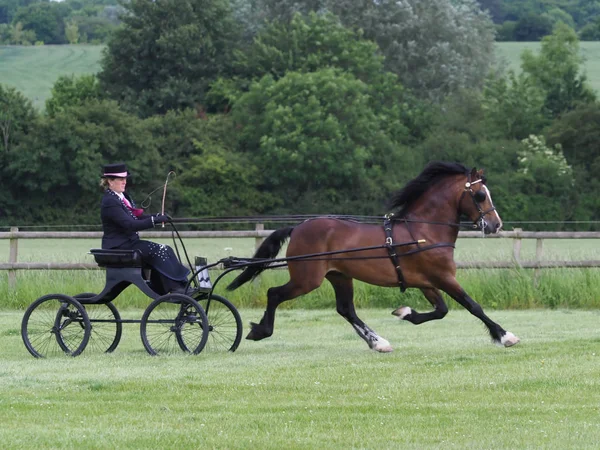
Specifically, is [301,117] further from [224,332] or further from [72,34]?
[72,34]

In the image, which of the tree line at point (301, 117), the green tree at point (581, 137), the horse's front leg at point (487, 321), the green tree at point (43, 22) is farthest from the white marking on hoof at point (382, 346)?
the green tree at point (43, 22)

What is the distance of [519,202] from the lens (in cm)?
5222

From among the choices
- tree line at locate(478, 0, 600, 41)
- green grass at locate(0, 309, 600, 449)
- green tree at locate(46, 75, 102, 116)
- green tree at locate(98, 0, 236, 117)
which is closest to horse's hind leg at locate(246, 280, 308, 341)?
green grass at locate(0, 309, 600, 449)

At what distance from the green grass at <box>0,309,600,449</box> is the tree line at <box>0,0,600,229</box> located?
35.7 metres

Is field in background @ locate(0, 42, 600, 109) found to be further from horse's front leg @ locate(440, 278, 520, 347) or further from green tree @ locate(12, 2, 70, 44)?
horse's front leg @ locate(440, 278, 520, 347)

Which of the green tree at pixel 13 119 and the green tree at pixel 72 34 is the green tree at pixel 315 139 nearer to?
the green tree at pixel 13 119

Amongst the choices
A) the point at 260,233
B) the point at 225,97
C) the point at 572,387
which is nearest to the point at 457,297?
the point at 572,387

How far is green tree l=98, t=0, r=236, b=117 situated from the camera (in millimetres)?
58812

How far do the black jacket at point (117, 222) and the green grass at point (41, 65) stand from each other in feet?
226

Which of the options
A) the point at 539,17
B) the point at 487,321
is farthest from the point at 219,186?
the point at 539,17

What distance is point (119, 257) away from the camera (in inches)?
421

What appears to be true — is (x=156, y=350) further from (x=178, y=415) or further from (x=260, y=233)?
(x=260, y=233)

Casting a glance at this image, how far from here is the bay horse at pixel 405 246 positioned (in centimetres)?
1098

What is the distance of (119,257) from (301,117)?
45.6 metres
